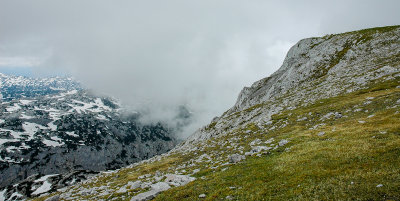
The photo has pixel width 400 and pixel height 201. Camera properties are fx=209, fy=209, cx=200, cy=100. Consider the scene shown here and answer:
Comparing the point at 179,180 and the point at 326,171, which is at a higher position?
the point at 179,180

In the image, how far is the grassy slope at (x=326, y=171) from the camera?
1219 centimetres

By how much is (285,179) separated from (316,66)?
90822mm

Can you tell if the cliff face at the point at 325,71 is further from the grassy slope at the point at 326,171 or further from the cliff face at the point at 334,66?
the grassy slope at the point at 326,171

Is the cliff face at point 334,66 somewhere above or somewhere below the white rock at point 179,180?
above

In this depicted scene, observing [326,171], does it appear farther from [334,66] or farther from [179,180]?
[334,66]

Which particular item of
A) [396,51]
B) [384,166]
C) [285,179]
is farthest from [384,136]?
[396,51]

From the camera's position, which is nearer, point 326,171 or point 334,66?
point 326,171

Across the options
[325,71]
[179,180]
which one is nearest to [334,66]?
[325,71]

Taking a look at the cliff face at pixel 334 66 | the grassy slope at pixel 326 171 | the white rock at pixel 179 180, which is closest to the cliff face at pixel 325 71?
the cliff face at pixel 334 66

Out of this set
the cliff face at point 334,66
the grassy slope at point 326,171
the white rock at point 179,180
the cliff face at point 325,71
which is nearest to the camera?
the grassy slope at point 326,171

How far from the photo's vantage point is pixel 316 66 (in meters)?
92.2

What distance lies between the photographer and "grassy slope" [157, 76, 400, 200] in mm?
12188

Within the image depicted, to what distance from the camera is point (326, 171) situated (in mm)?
15227

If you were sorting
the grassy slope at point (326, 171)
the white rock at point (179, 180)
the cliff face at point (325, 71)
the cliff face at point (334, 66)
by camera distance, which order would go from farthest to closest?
the cliff face at point (334, 66), the cliff face at point (325, 71), the white rock at point (179, 180), the grassy slope at point (326, 171)
